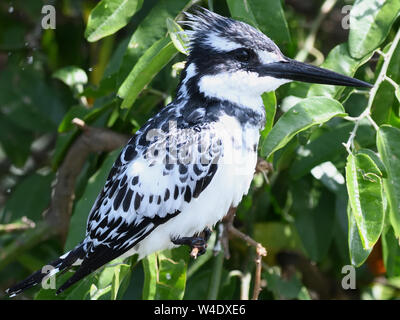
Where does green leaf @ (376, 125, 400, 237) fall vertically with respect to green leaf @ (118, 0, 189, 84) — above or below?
below

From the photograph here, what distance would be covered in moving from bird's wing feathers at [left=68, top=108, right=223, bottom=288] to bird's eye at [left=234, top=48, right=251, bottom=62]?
222 millimetres

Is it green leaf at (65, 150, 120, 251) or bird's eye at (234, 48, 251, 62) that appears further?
green leaf at (65, 150, 120, 251)

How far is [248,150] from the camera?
2.18 meters

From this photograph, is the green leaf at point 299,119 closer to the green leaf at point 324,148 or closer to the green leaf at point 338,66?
the green leaf at point 338,66

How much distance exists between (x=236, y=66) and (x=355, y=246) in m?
0.66

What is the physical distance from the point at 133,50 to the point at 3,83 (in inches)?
46.0

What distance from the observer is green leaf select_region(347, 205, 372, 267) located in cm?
191

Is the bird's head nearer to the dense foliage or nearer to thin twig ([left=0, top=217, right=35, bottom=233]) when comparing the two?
the dense foliage

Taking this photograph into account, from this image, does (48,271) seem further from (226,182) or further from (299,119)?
(299,119)

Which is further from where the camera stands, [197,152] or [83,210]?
[83,210]

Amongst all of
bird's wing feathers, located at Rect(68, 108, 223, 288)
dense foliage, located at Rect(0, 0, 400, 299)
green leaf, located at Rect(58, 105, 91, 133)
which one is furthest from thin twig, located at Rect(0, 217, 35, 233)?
bird's wing feathers, located at Rect(68, 108, 223, 288)

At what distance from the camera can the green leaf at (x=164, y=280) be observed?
83.9 inches

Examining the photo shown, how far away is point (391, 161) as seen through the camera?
1.96 m

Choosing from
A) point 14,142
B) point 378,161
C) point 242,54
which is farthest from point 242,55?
point 14,142
